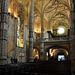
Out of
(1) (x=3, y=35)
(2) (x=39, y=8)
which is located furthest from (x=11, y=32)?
(1) (x=3, y=35)

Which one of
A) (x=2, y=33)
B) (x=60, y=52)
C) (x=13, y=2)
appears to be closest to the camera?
(x=2, y=33)

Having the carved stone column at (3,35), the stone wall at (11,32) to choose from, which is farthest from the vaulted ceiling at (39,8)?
the carved stone column at (3,35)

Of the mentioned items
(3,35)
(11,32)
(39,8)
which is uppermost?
(39,8)

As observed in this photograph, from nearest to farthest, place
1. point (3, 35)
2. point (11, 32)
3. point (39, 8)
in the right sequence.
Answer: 1. point (3, 35)
2. point (11, 32)
3. point (39, 8)

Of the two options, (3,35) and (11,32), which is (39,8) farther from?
(3,35)

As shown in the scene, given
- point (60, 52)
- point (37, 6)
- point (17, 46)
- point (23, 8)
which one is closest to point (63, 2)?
point (37, 6)

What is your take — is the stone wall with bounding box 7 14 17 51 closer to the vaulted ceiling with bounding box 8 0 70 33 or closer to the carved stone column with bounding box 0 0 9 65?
the vaulted ceiling with bounding box 8 0 70 33

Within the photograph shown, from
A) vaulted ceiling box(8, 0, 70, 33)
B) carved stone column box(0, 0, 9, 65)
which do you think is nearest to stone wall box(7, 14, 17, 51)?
vaulted ceiling box(8, 0, 70, 33)

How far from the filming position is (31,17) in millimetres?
22109

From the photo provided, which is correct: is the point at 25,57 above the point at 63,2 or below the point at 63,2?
below

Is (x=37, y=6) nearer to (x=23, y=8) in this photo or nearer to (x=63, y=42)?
(x=23, y=8)

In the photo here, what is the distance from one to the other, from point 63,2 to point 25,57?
15.8 m

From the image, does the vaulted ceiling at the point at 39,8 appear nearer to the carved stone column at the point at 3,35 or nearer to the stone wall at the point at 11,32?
the stone wall at the point at 11,32

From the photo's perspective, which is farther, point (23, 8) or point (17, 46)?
point (23, 8)
